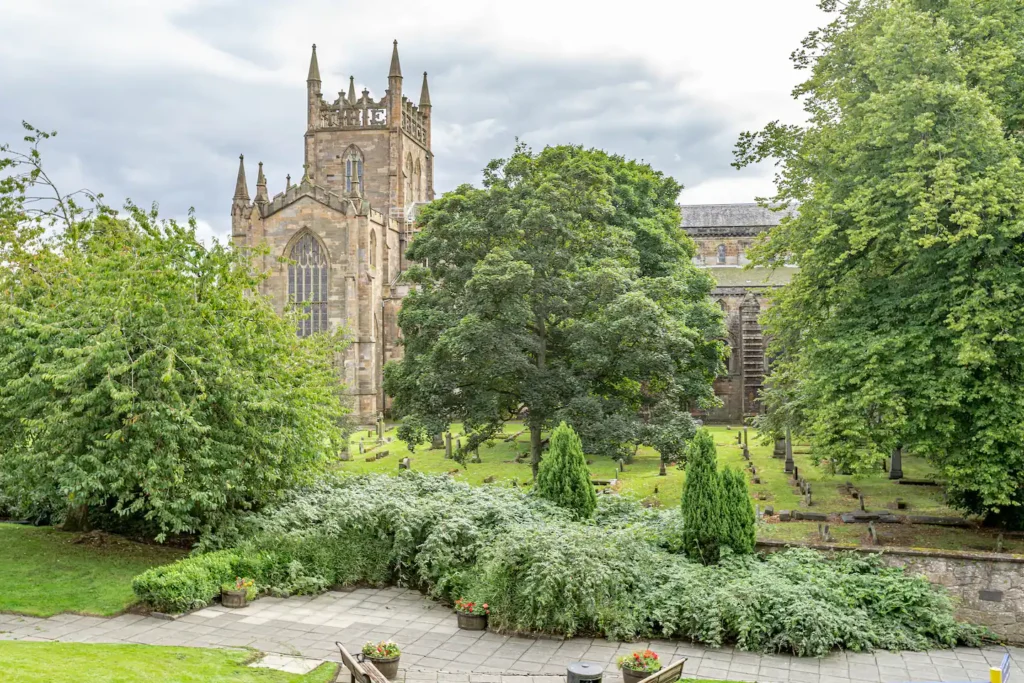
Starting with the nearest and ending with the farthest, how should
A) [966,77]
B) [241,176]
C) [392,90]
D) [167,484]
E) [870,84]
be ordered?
[167,484] < [966,77] < [870,84] < [241,176] < [392,90]

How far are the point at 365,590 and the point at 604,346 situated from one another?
9931mm

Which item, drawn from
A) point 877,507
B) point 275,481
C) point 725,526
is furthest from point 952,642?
point 275,481

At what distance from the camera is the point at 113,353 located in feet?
57.7

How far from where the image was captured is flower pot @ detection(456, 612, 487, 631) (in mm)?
15625

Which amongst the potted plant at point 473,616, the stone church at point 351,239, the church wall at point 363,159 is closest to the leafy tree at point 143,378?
the potted plant at point 473,616

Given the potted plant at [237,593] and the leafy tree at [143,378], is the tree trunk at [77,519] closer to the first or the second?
the leafy tree at [143,378]

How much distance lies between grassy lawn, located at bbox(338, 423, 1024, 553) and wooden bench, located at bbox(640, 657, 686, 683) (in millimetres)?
7791

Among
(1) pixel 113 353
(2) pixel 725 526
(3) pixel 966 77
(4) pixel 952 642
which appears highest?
(3) pixel 966 77

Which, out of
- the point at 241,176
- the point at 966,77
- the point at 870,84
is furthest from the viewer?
the point at 241,176

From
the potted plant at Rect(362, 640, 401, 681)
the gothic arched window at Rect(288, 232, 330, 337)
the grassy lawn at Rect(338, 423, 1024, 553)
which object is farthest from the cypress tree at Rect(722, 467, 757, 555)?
the gothic arched window at Rect(288, 232, 330, 337)

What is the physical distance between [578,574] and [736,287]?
44.8m

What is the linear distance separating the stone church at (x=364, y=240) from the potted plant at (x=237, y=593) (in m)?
33.1

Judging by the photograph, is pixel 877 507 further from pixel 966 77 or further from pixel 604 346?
pixel 966 77

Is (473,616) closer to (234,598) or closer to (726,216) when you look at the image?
(234,598)
